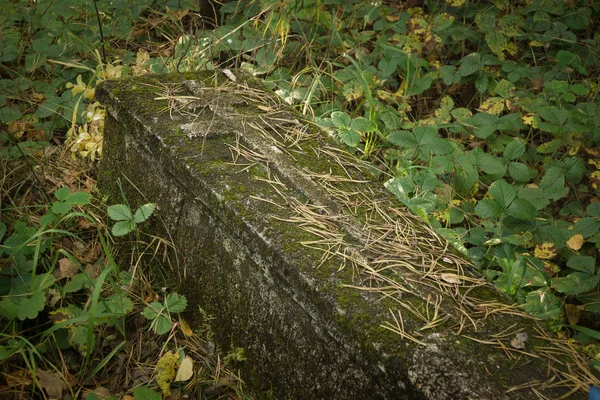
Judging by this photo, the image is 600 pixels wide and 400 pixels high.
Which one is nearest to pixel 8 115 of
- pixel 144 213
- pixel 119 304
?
pixel 144 213

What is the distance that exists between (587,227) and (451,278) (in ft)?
4.24

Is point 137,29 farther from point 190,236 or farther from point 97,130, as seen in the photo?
point 190,236

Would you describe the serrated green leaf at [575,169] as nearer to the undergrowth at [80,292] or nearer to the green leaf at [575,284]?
the green leaf at [575,284]

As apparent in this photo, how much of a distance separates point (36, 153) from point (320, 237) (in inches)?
76.7

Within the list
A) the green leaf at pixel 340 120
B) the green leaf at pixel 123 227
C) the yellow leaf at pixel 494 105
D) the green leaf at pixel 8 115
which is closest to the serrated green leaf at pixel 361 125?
the green leaf at pixel 340 120

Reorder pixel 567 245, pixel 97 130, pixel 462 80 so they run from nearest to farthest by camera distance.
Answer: pixel 567 245
pixel 97 130
pixel 462 80

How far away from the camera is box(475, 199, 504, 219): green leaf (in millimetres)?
2504

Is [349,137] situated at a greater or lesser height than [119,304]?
greater

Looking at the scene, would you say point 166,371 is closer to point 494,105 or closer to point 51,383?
point 51,383

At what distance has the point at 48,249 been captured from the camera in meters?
2.42

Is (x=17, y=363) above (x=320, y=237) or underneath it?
underneath

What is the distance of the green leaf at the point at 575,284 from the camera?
7.91ft

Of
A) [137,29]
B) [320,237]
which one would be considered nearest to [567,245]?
[320,237]

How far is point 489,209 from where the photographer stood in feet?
8.26
